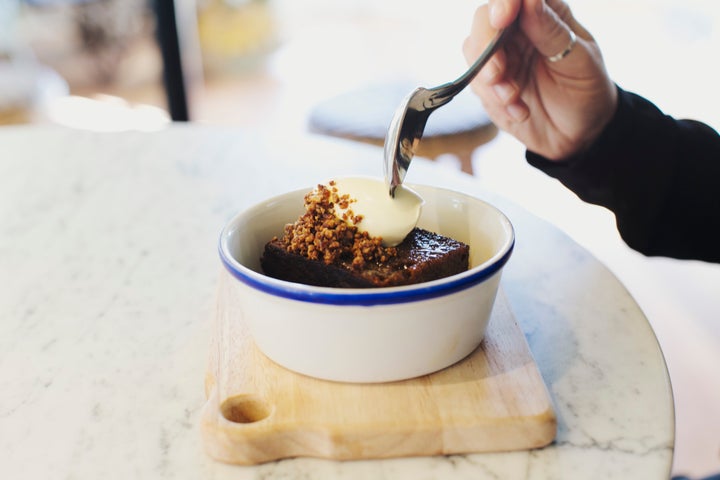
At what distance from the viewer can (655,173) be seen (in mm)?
967

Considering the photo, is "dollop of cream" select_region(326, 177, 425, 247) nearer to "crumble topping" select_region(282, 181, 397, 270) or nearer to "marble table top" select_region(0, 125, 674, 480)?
"crumble topping" select_region(282, 181, 397, 270)

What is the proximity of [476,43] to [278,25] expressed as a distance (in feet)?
10.3

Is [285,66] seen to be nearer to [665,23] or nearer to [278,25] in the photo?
[278,25]

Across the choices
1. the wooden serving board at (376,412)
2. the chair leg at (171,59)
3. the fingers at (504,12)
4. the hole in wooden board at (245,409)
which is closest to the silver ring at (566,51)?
the fingers at (504,12)

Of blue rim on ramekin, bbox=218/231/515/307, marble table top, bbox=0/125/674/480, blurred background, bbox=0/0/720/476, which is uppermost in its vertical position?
blue rim on ramekin, bbox=218/231/515/307

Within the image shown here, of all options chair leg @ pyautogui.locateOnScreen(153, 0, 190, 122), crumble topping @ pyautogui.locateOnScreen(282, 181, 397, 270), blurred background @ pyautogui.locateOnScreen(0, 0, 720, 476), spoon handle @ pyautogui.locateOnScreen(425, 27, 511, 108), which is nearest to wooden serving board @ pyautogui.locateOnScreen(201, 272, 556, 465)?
crumble topping @ pyautogui.locateOnScreen(282, 181, 397, 270)

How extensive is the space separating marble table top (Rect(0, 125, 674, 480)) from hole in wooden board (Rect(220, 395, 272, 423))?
35 millimetres

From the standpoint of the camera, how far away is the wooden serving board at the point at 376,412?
0.51 m

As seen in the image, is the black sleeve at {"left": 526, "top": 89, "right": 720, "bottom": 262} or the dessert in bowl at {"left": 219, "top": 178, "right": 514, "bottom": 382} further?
the black sleeve at {"left": 526, "top": 89, "right": 720, "bottom": 262}

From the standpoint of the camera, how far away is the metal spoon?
2.23 feet

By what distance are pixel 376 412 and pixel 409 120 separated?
12.6 inches

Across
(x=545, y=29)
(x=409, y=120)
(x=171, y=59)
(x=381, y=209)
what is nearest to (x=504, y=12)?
(x=545, y=29)

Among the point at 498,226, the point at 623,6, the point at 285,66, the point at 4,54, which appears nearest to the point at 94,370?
→ the point at 498,226

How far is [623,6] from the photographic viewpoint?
389 centimetres
